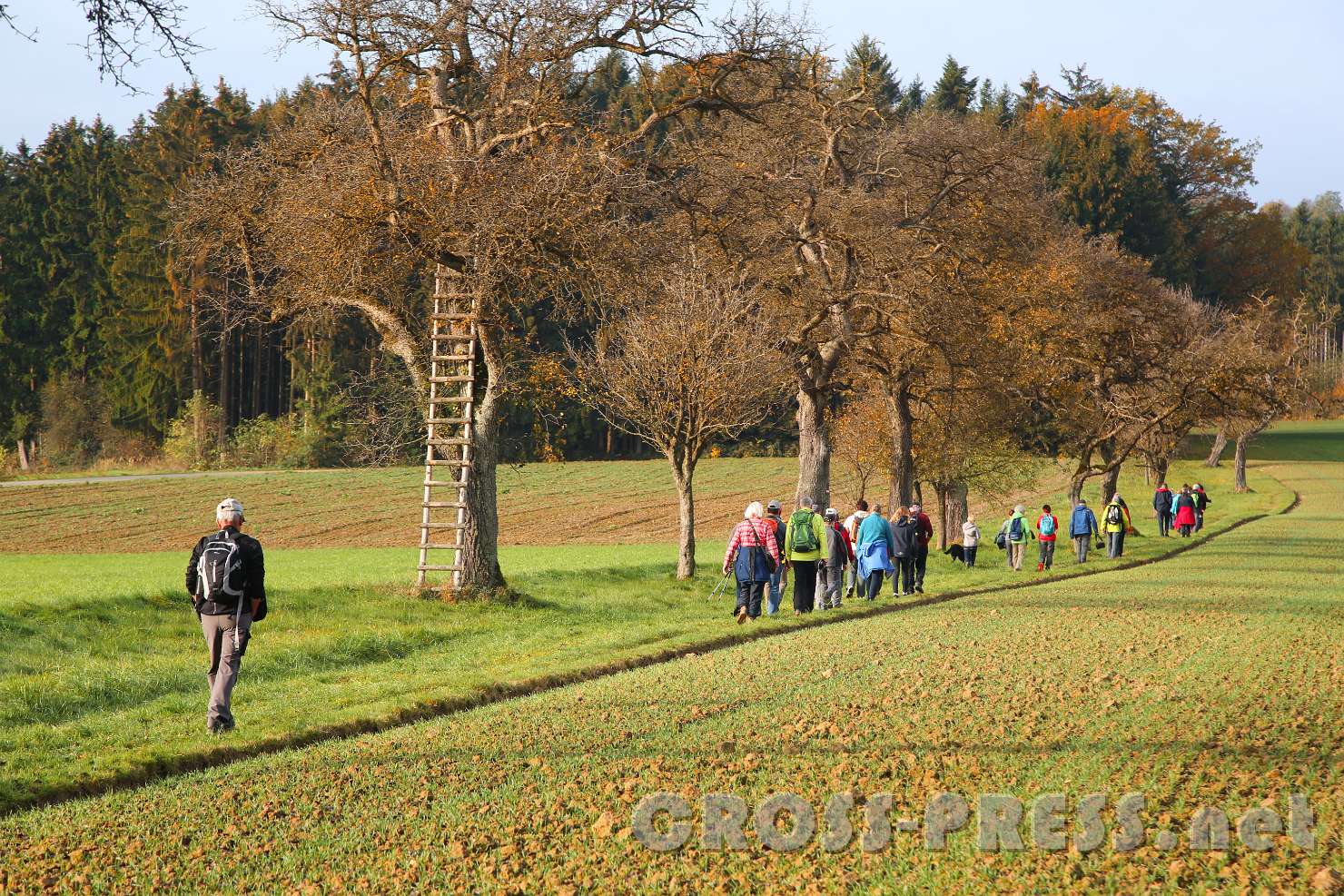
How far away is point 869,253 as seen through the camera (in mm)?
29516

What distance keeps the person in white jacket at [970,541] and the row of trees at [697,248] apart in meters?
1.94

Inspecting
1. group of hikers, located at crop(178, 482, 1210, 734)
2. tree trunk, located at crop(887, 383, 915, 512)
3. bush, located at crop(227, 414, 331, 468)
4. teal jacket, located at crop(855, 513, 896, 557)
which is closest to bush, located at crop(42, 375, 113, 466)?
bush, located at crop(227, 414, 331, 468)

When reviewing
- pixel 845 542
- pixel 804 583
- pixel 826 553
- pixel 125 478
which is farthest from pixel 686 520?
pixel 125 478

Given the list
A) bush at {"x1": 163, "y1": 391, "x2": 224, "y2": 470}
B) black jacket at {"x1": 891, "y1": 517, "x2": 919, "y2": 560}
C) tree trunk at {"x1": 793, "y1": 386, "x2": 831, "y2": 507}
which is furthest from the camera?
bush at {"x1": 163, "y1": 391, "x2": 224, "y2": 470}

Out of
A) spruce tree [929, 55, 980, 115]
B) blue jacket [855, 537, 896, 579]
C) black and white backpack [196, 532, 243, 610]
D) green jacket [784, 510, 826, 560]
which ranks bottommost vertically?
blue jacket [855, 537, 896, 579]

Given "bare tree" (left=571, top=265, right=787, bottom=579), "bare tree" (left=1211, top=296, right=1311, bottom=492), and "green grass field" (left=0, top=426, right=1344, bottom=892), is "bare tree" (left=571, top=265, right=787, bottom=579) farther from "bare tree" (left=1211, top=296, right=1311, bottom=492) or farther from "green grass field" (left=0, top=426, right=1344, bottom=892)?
"bare tree" (left=1211, top=296, right=1311, bottom=492)

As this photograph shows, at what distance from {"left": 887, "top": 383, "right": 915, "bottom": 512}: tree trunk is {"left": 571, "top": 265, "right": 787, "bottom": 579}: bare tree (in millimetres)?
6537

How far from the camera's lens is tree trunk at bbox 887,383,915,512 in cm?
3456

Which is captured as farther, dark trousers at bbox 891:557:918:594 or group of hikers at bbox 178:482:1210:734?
dark trousers at bbox 891:557:918:594

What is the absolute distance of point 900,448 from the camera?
35.4 metres

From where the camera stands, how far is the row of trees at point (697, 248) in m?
21.2

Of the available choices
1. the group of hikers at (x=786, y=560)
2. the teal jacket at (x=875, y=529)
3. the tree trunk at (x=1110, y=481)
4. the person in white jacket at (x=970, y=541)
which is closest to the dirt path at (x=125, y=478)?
the group of hikers at (x=786, y=560)

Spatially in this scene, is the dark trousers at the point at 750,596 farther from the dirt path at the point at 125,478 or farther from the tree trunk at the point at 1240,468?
the tree trunk at the point at 1240,468

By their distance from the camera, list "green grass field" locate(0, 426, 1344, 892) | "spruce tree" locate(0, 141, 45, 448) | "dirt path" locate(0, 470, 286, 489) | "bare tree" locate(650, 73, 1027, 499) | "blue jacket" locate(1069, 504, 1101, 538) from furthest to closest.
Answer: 1. "spruce tree" locate(0, 141, 45, 448)
2. "dirt path" locate(0, 470, 286, 489)
3. "blue jacket" locate(1069, 504, 1101, 538)
4. "bare tree" locate(650, 73, 1027, 499)
5. "green grass field" locate(0, 426, 1344, 892)
